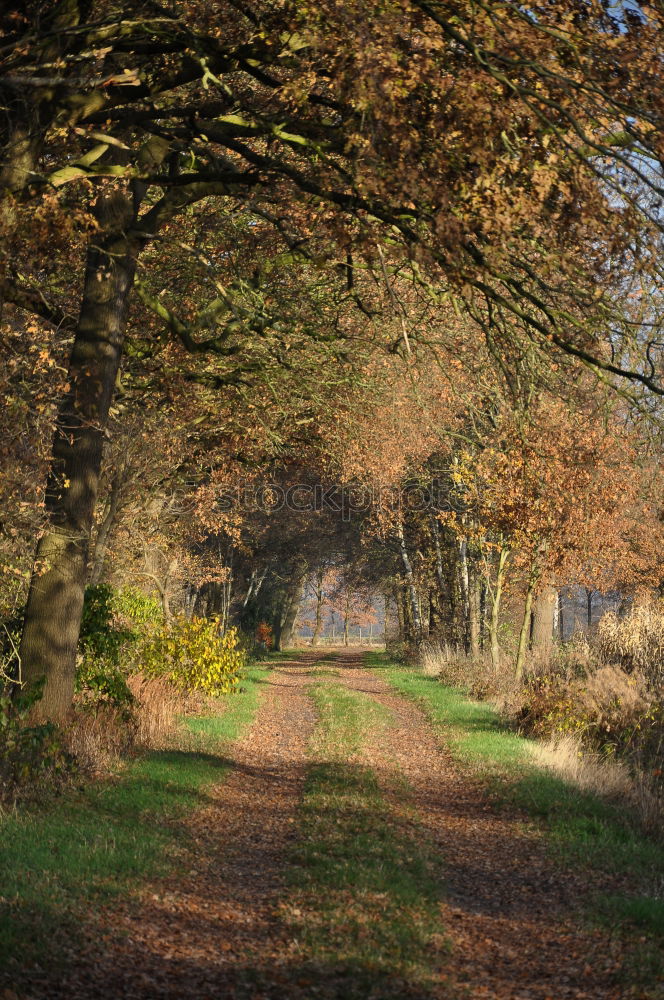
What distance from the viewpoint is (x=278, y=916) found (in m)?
7.43

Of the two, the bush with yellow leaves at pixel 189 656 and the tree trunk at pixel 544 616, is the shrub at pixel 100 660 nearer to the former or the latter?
the bush with yellow leaves at pixel 189 656

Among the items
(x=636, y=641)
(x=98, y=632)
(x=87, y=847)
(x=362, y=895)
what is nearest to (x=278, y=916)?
(x=362, y=895)

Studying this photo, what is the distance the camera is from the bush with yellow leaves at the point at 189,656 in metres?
18.4

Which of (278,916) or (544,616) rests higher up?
(544,616)

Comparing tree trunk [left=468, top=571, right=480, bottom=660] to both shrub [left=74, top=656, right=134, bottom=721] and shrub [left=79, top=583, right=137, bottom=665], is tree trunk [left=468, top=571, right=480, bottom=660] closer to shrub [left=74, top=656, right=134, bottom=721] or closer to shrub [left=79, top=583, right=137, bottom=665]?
shrub [left=74, top=656, right=134, bottom=721]

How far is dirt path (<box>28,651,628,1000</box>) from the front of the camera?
6.19 meters

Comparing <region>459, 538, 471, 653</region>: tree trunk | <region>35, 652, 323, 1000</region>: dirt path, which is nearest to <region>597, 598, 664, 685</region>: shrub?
<region>35, 652, 323, 1000</region>: dirt path

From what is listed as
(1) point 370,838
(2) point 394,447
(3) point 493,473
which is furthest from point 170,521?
(1) point 370,838

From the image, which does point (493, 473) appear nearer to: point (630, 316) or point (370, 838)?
point (630, 316)

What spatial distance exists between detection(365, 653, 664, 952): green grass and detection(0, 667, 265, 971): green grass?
3661 millimetres

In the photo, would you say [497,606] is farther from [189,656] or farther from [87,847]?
[87,847]

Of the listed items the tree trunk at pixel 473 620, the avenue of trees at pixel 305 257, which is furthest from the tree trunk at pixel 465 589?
the avenue of trees at pixel 305 257

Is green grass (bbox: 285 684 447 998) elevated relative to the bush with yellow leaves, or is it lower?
lower

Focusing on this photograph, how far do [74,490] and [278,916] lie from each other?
6805 mm
